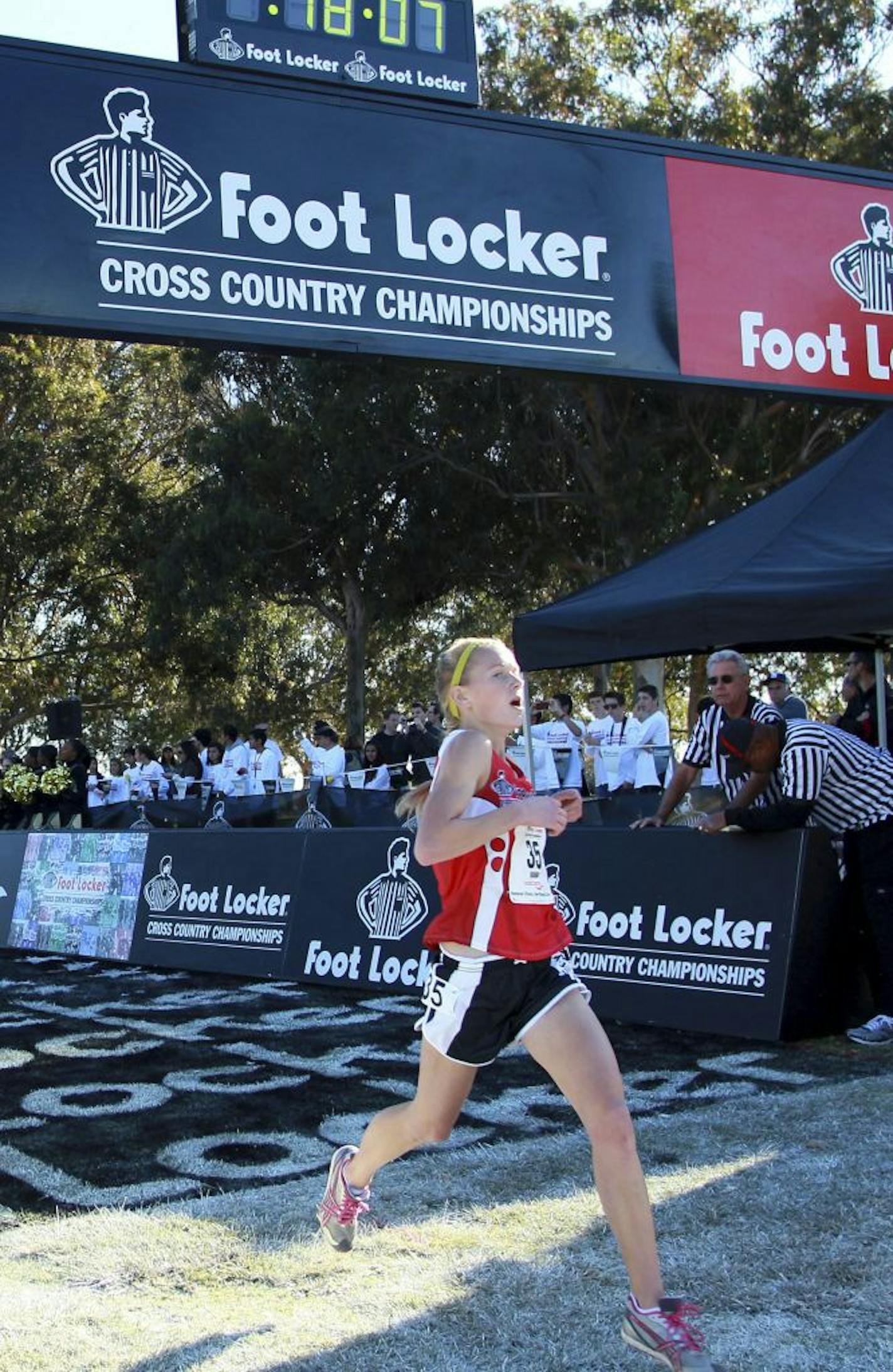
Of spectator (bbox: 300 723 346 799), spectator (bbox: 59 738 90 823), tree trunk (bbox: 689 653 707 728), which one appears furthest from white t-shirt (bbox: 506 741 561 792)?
tree trunk (bbox: 689 653 707 728)

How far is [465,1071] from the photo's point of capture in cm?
394

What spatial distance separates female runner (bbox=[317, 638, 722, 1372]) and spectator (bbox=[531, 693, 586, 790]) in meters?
14.0

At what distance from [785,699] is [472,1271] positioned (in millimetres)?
11772

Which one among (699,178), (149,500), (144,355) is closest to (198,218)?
(699,178)

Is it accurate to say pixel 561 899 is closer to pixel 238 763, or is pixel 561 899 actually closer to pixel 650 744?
pixel 650 744

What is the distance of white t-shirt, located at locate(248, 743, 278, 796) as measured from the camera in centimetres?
2262

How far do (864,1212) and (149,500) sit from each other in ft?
114

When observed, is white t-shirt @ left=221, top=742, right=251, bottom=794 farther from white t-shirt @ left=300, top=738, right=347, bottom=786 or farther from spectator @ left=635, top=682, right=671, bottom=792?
spectator @ left=635, top=682, right=671, bottom=792

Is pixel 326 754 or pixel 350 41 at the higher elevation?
pixel 350 41

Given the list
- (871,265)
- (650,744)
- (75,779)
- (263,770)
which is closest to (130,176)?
(871,265)

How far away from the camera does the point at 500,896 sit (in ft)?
12.9

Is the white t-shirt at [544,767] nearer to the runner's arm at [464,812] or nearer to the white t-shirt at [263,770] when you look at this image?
the white t-shirt at [263,770]

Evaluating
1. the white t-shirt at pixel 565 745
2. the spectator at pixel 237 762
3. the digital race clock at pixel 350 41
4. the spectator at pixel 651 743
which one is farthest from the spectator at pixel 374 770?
the digital race clock at pixel 350 41

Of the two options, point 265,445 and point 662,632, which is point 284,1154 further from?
point 265,445
